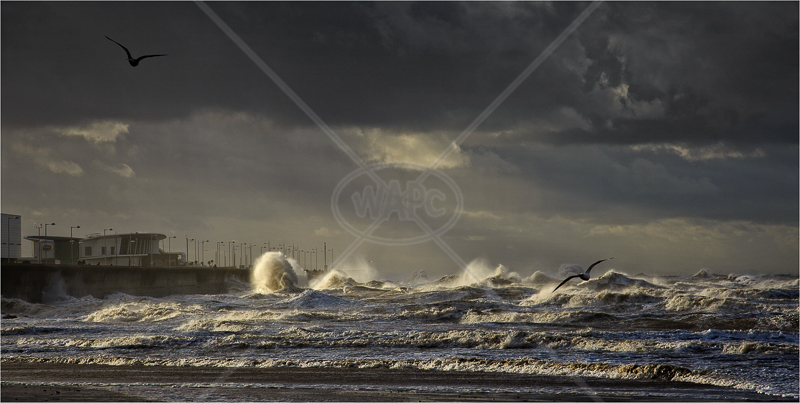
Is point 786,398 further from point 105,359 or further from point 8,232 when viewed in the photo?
point 8,232

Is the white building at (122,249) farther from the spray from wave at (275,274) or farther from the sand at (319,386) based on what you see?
the sand at (319,386)

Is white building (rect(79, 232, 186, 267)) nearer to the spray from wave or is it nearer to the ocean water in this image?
the spray from wave

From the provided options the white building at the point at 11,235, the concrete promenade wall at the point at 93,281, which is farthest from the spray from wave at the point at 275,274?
the white building at the point at 11,235

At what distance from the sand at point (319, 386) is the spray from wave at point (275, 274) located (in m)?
79.3

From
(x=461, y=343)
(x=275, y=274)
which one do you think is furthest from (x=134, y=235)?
(x=461, y=343)

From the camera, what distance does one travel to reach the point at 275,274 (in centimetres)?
10156

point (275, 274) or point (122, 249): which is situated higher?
point (122, 249)

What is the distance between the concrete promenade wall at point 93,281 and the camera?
184 ft

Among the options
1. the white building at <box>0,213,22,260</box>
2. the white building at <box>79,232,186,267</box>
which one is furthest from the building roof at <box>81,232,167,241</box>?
the white building at <box>0,213,22,260</box>

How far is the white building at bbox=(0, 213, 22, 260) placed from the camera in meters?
74.6

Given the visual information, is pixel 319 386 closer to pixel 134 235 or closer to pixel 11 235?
pixel 11 235

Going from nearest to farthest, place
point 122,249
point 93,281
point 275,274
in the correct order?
1. point 93,281
2. point 275,274
3. point 122,249

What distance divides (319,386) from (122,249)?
108550 mm

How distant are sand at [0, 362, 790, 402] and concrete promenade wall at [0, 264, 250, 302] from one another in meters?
47.0
